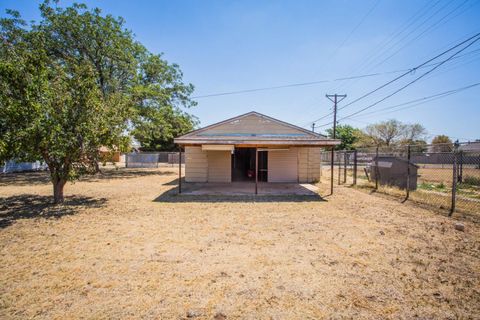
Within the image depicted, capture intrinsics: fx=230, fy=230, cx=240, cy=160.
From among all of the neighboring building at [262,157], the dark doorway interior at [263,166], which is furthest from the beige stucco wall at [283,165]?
Result: the dark doorway interior at [263,166]

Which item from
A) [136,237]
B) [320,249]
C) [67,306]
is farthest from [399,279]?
[136,237]

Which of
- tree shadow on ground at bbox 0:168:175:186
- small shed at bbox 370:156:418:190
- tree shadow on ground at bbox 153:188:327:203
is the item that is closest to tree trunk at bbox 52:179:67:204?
tree shadow on ground at bbox 153:188:327:203

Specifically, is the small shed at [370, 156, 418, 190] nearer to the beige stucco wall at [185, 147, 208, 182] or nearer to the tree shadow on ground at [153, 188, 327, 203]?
the tree shadow on ground at [153, 188, 327, 203]

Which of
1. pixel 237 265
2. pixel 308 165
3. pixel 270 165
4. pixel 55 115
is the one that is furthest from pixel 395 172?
pixel 55 115

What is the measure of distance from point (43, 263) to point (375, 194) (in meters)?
11.2

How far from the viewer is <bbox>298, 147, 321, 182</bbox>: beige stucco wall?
45.8 ft

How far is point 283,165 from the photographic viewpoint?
13953 mm

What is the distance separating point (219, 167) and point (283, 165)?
3885mm

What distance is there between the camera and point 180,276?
333cm

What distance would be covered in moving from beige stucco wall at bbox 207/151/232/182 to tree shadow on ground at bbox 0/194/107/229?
6.16 metres

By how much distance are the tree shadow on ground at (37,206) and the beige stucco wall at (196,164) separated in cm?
552

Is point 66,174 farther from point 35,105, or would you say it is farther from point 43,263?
point 43,263

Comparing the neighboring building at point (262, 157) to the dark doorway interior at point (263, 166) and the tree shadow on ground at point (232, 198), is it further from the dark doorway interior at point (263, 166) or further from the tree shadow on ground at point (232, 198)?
the tree shadow on ground at point (232, 198)

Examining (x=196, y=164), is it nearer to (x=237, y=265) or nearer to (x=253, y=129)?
(x=253, y=129)
